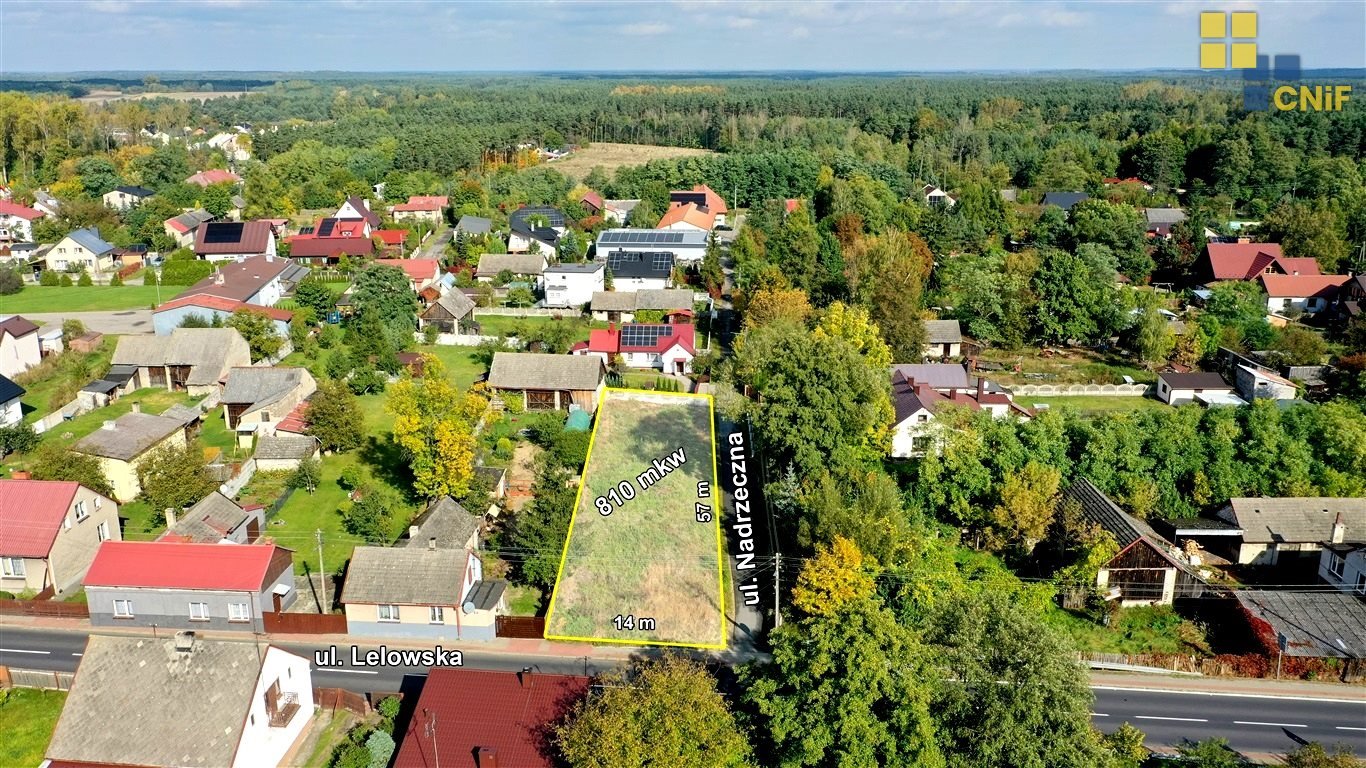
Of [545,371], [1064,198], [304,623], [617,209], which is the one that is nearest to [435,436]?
[304,623]

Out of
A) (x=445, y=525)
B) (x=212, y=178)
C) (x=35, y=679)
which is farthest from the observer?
(x=212, y=178)

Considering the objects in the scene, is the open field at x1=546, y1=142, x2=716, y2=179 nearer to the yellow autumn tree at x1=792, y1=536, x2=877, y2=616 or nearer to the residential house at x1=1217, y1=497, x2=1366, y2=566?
the residential house at x1=1217, y1=497, x2=1366, y2=566

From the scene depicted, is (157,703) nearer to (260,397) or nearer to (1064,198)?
(260,397)

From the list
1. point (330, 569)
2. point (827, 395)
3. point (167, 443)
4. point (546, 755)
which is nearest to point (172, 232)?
point (167, 443)

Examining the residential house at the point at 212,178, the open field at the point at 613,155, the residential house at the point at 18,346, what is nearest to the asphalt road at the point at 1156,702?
the residential house at the point at 18,346

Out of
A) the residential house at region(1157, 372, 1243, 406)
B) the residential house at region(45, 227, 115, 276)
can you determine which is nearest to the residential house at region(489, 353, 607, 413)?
the residential house at region(1157, 372, 1243, 406)

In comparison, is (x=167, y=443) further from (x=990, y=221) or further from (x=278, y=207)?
(x=990, y=221)
